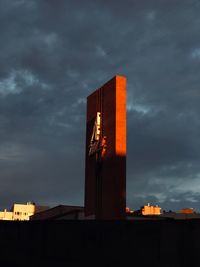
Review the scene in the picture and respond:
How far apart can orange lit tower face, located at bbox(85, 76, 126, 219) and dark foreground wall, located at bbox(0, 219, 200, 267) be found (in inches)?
330

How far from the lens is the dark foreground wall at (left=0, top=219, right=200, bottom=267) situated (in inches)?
566

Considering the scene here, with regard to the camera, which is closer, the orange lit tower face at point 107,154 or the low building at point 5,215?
the orange lit tower face at point 107,154

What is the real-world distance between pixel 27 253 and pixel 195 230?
8.32m

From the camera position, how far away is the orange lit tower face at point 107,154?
27.7 meters

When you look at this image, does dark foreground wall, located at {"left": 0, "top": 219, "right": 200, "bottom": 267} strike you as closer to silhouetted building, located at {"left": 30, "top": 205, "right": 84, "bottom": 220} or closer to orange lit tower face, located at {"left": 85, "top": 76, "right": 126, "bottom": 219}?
orange lit tower face, located at {"left": 85, "top": 76, "right": 126, "bottom": 219}

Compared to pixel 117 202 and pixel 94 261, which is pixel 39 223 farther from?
pixel 117 202

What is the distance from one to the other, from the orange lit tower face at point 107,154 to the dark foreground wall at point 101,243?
839 centimetres

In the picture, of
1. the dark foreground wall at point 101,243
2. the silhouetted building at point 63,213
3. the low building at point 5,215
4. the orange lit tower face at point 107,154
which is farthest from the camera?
the low building at point 5,215

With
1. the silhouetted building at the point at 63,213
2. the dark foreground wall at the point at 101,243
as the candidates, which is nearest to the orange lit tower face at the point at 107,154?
the dark foreground wall at the point at 101,243

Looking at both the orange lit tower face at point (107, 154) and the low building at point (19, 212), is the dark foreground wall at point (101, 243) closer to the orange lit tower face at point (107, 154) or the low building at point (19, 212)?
the orange lit tower face at point (107, 154)

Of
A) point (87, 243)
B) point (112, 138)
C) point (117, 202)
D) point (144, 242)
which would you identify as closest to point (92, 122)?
point (112, 138)

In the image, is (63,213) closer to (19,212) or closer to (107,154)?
(107,154)

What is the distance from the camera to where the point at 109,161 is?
28578mm

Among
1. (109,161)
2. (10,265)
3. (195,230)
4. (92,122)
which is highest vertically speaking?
(92,122)
